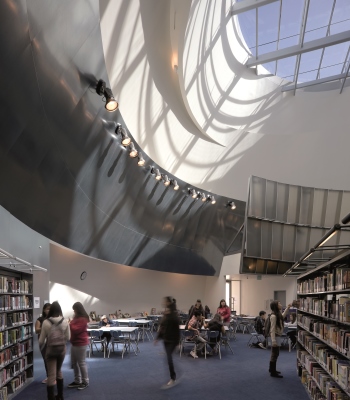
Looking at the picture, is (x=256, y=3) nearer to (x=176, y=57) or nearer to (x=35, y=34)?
(x=176, y=57)

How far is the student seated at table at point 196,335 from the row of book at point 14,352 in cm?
505

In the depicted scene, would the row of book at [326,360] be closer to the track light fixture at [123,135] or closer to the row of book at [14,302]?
the row of book at [14,302]

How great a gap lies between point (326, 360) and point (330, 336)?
1.79ft

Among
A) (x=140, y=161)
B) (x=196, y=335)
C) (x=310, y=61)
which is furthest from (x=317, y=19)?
(x=196, y=335)

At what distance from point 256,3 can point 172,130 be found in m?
6.72

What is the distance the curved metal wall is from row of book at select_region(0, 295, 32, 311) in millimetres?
1523

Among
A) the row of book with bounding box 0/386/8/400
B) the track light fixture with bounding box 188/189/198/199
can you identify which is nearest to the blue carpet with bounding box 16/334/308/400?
the row of book with bounding box 0/386/8/400

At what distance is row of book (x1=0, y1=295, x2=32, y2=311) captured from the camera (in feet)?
23.8

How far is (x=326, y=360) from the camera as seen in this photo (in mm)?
6480

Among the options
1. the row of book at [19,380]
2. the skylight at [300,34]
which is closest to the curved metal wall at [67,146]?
the row of book at [19,380]

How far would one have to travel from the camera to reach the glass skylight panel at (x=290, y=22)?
18922 millimetres

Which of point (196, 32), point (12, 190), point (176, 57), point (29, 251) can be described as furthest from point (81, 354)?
point (196, 32)

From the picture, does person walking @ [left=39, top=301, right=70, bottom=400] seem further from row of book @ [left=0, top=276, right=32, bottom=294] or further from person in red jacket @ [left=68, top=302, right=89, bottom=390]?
person in red jacket @ [left=68, top=302, right=89, bottom=390]

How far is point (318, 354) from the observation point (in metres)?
7.17
